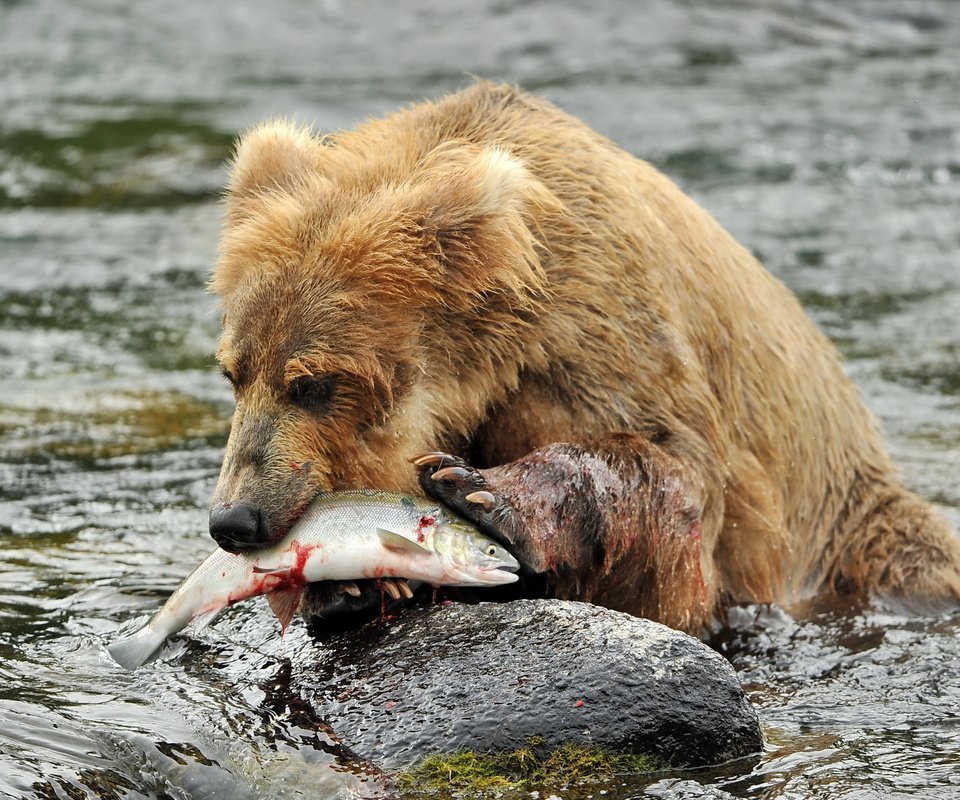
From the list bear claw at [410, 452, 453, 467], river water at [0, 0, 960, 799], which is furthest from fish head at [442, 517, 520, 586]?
river water at [0, 0, 960, 799]

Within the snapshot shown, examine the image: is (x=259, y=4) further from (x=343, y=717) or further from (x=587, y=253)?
(x=343, y=717)

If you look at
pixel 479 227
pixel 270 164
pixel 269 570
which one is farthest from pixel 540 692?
pixel 270 164

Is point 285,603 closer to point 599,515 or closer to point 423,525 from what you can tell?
point 423,525

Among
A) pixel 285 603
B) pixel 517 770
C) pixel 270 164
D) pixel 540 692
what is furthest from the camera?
pixel 270 164

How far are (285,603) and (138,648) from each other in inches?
22.3

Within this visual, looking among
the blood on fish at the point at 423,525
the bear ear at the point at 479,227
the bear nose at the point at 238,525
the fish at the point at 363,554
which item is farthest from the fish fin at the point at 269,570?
the bear ear at the point at 479,227

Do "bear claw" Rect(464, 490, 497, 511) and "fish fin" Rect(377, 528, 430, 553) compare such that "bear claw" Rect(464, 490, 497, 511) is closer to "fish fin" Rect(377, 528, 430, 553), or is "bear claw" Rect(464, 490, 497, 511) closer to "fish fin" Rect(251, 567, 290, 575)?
"fish fin" Rect(377, 528, 430, 553)

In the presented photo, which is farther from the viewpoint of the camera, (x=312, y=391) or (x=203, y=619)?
(x=203, y=619)

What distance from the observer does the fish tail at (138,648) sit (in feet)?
18.6

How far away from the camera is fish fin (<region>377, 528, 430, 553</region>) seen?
534 centimetres

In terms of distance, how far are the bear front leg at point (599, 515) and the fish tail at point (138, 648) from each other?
1.14 m

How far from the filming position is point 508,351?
589 centimetres

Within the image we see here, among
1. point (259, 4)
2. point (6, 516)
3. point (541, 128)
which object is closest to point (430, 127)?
point (541, 128)

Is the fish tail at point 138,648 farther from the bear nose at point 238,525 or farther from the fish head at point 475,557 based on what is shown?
the fish head at point 475,557
